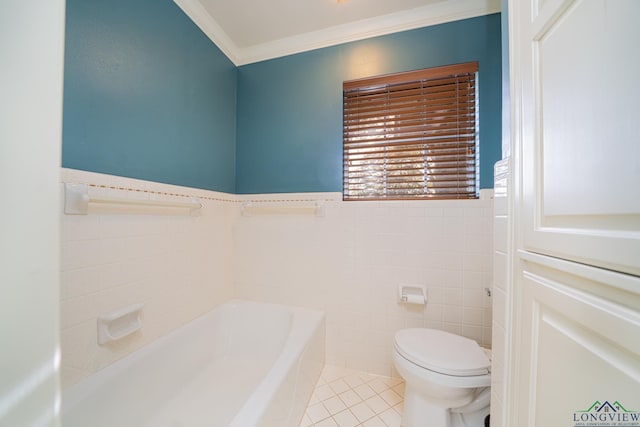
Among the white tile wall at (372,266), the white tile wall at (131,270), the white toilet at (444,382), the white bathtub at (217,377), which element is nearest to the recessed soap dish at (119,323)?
the white tile wall at (131,270)

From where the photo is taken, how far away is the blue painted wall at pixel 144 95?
0.96 meters

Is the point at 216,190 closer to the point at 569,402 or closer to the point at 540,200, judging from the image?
the point at 540,200

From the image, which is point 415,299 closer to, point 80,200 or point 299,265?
point 299,265

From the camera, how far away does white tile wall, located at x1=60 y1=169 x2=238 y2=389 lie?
3.03 feet

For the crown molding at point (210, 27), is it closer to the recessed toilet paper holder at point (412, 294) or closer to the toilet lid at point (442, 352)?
the recessed toilet paper holder at point (412, 294)

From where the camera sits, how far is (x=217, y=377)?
142 cm

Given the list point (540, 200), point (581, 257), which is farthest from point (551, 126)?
point (581, 257)

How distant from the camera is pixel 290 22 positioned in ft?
5.41

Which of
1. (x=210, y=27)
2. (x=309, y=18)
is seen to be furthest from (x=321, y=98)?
(x=210, y=27)

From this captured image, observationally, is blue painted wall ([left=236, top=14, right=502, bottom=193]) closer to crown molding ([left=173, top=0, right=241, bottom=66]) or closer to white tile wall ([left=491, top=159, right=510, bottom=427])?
crown molding ([left=173, top=0, right=241, bottom=66])

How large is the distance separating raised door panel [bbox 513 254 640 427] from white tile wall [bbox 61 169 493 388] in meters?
0.92

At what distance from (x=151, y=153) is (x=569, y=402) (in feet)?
5.85

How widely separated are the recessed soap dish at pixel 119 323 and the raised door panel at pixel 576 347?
1503 mm

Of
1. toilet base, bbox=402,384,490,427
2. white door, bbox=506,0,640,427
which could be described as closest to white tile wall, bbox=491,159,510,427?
white door, bbox=506,0,640,427
